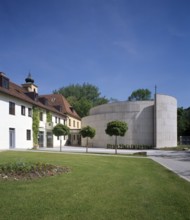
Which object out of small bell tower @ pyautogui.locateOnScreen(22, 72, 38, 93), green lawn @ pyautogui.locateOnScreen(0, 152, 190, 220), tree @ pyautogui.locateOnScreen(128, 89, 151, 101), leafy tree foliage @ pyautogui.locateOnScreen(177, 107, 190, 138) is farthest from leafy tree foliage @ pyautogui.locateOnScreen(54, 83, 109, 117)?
green lawn @ pyautogui.locateOnScreen(0, 152, 190, 220)

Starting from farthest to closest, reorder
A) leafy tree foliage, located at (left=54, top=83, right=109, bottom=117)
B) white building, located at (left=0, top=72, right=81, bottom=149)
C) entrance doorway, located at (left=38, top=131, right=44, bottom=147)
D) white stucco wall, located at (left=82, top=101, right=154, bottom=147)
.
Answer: leafy tree foliage, located at (left=54, top=83, right=109, bottom=117) < white stucco wall, located at (left=82, top=101, right=154, bottom=147) < entrance doorway, located at (left=38, top=131, right=44, bottom=147) < white building, located at (left=0, top=72, right=81, bottom=149)

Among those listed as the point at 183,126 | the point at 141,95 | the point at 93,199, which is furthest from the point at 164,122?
the point at 141,95

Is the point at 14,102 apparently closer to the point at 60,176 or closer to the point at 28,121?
the point at 28,121

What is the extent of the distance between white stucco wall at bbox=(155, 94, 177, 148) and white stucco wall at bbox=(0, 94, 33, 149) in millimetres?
19214

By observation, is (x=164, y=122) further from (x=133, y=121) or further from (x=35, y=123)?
(x=35, y=123)

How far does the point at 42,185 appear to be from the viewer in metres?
7.21

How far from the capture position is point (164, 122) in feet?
121

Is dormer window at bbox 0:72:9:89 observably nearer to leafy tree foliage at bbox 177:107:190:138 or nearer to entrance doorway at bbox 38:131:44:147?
entrance doorway at bbox 38:131:44:147

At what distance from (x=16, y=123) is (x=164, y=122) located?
22355 millimetres

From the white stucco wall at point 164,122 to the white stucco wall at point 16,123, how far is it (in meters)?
19.2

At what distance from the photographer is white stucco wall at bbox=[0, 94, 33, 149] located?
2467cm

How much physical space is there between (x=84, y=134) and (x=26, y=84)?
19.8m

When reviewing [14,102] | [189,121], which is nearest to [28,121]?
[14,102]

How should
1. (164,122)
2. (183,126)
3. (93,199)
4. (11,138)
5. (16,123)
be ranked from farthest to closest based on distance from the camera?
(183,126) → (164,122) → (16,123) → (11,138) → (93,199)
